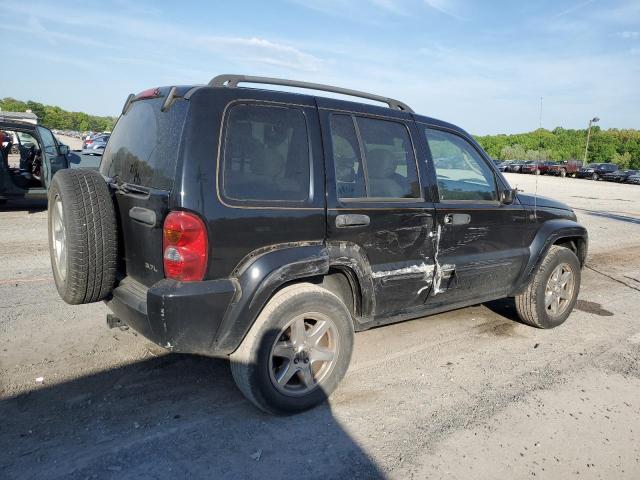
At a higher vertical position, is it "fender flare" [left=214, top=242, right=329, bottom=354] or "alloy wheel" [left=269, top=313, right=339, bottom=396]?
"fender flare" [left=214, top=242, right=329, bottom=354]

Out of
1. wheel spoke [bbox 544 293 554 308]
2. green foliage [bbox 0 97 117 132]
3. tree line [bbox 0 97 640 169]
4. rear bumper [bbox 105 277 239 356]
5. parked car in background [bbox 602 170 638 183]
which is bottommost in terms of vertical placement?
wheel spoke [bbox 544 293 554 308]

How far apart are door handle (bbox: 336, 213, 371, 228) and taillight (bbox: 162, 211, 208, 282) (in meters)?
0.88

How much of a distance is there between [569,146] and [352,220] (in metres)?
67.8

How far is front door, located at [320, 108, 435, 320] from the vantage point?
3164mm

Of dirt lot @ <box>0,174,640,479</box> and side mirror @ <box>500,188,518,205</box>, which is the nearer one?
dirt lot @ <box>0,174,640,479</box>

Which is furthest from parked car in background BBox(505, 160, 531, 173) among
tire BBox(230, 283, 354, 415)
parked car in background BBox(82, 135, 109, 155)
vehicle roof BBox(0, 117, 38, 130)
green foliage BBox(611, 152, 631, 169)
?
tire BBox(230, 283, 354, 415)

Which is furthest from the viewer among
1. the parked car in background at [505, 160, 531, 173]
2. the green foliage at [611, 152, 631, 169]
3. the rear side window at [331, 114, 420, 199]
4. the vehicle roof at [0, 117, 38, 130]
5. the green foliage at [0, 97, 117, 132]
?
the green foliage at [0, 97, 117, 132]

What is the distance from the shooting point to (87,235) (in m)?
2.85

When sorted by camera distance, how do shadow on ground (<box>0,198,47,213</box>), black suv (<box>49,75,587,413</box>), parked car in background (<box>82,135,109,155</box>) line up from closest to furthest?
black suv (<box>49,75,587,413</box>) → parked car in background (<box>82,135,109,155</box>) → shadow on ground (<box>0,198,47,213</box>)

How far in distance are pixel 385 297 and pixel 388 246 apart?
1.19 ft

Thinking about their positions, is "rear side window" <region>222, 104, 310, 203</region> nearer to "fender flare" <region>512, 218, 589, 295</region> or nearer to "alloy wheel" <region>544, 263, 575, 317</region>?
"fender flare" <region>512, 218, 589, 295</region>

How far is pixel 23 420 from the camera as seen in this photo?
2.83 m

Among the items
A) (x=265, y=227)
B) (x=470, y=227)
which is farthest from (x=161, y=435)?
(x=470, y=227)

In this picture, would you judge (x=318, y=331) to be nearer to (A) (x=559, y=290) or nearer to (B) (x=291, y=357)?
(B) (x=291, y=357)
